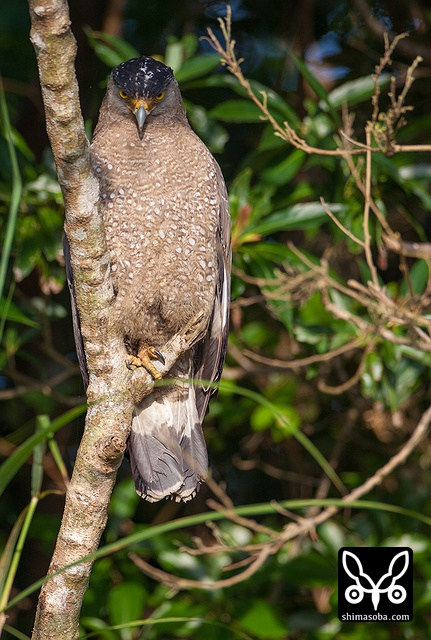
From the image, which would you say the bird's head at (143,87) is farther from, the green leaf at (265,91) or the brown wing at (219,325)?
the green leaf at (265,91)

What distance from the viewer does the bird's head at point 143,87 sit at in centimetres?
286

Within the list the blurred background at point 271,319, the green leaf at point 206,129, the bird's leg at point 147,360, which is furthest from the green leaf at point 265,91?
the bird's leg at point 147,360

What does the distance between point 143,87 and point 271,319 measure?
5.99ft

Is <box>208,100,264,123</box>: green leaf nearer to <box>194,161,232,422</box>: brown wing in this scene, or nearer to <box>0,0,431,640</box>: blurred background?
<box>0,0,431,640</box>: blurred background

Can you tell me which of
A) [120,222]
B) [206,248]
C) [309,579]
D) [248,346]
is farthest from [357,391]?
[120,222]

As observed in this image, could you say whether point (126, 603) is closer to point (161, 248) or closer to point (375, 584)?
point (375, 584)

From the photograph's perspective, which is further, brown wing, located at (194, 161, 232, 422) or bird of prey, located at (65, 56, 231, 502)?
brown wing, located at (194, 161, 232, 422)

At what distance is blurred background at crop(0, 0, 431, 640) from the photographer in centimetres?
346

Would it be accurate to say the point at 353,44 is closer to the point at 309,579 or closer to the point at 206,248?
the point at 206,248

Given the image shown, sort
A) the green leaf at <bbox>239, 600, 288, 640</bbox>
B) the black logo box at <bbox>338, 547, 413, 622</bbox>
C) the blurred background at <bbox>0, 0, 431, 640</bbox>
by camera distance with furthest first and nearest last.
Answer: the green leaf at <bbox>239, 600, 288, 640</bbox>, the blurred background at <bbox>0, 0, 431, 640</bbox>, the black logo box at <bbox>338, 547, 413, 622</bbox>

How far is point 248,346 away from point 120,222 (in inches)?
62.5

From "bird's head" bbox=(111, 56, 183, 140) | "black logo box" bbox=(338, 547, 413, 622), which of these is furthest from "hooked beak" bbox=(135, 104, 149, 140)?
"black logo box" bbox=(338, 547, 413, 622)

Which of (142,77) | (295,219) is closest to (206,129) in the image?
(295,219)

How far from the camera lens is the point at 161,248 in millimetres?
2791
